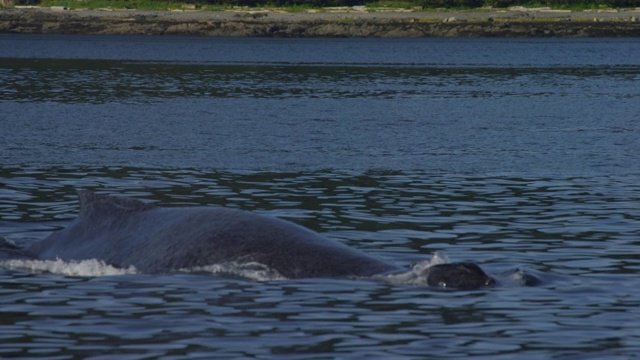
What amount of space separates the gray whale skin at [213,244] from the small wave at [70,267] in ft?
0.21

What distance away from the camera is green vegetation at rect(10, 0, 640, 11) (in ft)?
531

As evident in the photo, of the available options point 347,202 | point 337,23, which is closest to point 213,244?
point 347,202

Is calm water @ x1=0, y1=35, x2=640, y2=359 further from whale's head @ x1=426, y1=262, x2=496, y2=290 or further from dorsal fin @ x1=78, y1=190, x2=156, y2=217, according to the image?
dorsal fin @ x1=78, y1=190, x2=156, y2=217

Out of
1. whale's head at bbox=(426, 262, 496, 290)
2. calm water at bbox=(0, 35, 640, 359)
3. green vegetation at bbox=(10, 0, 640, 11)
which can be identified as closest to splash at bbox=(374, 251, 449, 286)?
whale's head at bbox=(426, 262, 496, 290)

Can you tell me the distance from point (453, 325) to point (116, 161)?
1757 centimetres

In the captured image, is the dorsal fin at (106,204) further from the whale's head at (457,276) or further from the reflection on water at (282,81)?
the reflection on water at (282,81)

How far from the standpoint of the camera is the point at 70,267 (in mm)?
15258

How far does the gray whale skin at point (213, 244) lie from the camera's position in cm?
1419

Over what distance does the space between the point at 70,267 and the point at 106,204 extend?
2.74 ft

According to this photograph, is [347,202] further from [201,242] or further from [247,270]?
[201,242]

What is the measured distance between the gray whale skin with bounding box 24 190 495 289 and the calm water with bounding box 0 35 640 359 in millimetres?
193

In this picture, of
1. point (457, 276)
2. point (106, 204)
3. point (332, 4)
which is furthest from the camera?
point (332, 4)

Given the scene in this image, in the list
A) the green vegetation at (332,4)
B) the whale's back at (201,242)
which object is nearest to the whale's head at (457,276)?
the whale's back at (201,242)

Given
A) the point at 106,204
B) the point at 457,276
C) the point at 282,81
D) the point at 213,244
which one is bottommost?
the point at 282,81
